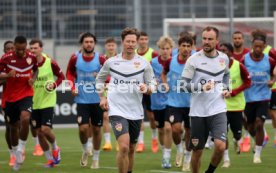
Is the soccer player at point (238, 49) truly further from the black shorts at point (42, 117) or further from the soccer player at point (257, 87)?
the black shorts at point (42, 117)

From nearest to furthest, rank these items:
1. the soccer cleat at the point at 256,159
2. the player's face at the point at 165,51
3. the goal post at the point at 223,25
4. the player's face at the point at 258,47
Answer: the soccer cleat at the point at 256,159 < the player's face at the point at 258,47 < the player's face at the point at 165,51 < the goal post at the point at 223,25

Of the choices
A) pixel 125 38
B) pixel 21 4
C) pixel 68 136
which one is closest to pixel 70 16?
pixel 21 4

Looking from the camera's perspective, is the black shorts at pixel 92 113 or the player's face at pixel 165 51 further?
the player's face at pixel 165 51

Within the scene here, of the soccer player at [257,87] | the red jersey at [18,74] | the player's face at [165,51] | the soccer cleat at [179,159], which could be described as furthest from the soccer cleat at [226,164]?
the red jersey at [18,74]

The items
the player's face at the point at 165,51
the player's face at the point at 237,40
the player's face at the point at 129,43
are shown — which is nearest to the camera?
the player's face at the point at 129,43

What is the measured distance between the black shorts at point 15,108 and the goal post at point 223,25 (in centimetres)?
1049

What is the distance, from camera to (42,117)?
19.5m

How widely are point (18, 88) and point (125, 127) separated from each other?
13.0 feet

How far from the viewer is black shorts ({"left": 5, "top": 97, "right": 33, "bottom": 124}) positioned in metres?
18.4

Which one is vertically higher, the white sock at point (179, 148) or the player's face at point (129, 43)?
the player's face at point (129, 43)

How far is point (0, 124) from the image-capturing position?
2947 centimetres

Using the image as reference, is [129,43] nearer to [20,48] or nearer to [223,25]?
[20,48]

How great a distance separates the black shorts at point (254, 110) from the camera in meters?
20.3

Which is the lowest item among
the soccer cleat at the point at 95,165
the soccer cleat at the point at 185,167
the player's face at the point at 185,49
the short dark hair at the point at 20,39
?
the soccer cleat at the point at 95,165
